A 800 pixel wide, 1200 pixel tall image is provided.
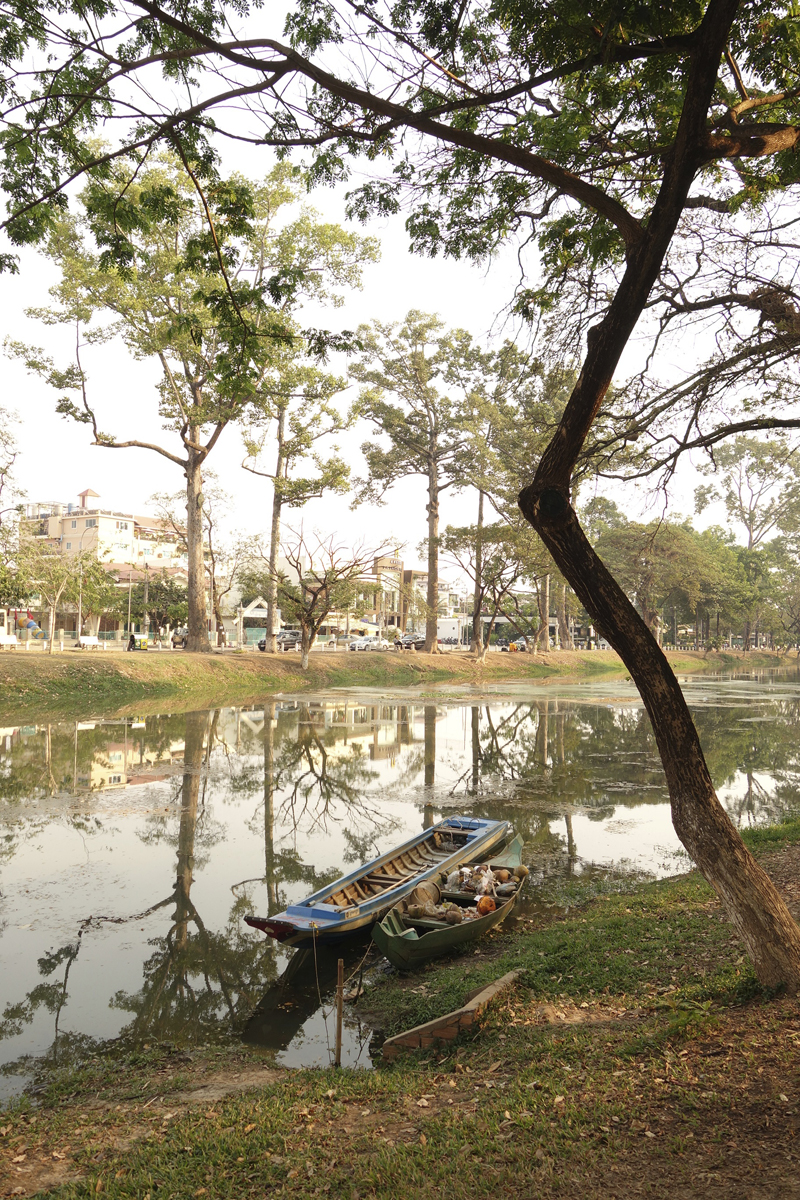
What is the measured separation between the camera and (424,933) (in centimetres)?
777

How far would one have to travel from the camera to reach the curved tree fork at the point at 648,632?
514 cm

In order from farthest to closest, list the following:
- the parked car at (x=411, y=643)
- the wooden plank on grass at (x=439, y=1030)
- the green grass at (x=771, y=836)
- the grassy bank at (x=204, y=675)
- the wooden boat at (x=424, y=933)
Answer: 1. the parked car at (x=411, y=643)
2. the grassy bank at (x=204, y=675)
3. the green grass at (x=771, y=836)
4. the wooden boat at (x=424, y=933)
5. the wooden plank on grass at (x=439, y=1030)

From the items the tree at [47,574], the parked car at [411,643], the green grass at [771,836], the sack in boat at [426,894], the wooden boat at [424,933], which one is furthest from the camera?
the parked car at [411,643]

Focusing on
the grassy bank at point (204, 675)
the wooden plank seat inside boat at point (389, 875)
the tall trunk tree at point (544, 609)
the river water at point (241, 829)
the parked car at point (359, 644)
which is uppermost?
the tall trunk tree at point (544, 609)

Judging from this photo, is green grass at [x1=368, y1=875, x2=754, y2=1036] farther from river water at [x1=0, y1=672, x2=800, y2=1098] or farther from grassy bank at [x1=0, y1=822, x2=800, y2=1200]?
river water at [x1=0, y1=672, x2=800, y2=1098]

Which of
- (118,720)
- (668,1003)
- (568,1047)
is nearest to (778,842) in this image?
(668,1003)

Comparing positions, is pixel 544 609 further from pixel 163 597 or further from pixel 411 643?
pixel 163 597

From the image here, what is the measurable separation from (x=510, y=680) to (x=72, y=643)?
997 inches

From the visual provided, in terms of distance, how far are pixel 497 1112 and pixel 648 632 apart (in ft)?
10.6

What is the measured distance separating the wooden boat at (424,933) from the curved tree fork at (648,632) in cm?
301

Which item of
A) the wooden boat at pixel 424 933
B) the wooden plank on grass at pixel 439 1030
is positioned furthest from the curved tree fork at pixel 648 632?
the wooden boat at pixel 424 933

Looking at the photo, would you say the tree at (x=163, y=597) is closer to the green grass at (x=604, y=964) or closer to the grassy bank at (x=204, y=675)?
the grassy bank at (x=204, y=675)

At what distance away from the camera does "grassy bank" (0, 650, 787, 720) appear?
88.8 ft

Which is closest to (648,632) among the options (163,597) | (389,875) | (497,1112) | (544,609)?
(497,1112)
